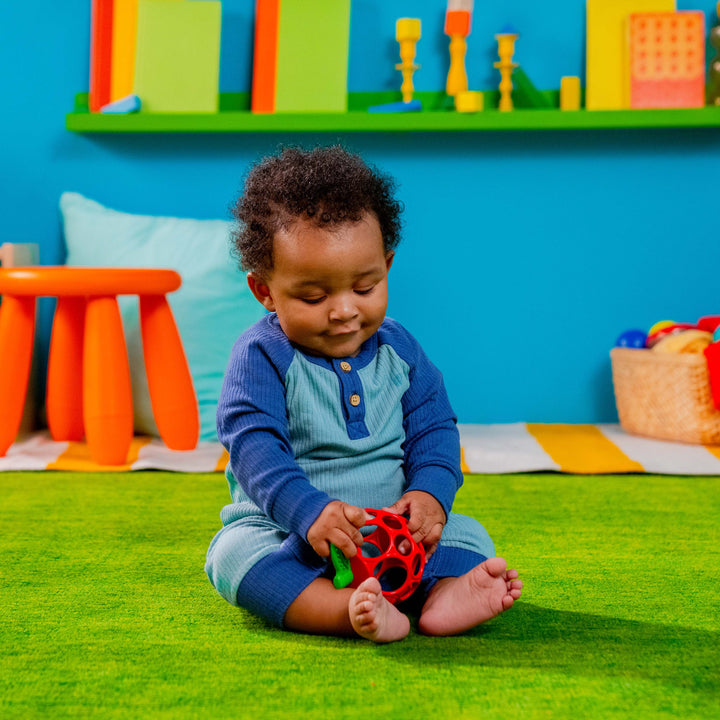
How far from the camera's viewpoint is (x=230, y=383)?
0.98 meters

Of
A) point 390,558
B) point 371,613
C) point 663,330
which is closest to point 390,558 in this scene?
point 390,558

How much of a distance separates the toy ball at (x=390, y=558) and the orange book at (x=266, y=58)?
4.24ft

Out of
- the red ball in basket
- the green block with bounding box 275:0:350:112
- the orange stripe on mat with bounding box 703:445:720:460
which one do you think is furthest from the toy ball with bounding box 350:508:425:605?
the green block with bounding box 275:0:350:112

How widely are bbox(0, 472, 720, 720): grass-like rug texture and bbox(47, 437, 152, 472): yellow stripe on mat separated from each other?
0.26m

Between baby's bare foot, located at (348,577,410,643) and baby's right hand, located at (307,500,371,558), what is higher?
baby's right hand, located at (307,500,371,558)

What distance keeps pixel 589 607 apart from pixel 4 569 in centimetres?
63

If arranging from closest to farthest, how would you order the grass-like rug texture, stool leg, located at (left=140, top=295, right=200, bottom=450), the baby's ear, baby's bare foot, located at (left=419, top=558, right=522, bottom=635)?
the grass-like rug texture, baby's bare foot, located at (left=419, top=558, right=522, bottom=635), the baby's ear, stool leg, located at (left=140, top=295, right=200, bottom=450)

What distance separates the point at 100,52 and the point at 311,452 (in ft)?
4.53

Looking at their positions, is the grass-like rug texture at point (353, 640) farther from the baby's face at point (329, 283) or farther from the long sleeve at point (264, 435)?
the baby's face at point (329, 283)

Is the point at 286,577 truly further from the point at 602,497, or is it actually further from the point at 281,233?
the point at 602,497

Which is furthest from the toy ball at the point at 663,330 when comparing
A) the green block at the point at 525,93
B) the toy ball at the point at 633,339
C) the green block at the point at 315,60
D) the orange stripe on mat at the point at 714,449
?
the green block at the point at 315,60

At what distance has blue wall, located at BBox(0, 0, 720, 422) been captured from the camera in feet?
6.79

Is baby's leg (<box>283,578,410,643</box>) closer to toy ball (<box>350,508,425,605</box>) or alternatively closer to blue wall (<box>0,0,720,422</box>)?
toy ball (<box>350,508,425,605</box>)

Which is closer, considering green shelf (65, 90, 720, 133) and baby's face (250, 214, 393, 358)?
baby's face (250, 214, 393, 358)
